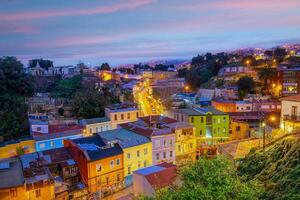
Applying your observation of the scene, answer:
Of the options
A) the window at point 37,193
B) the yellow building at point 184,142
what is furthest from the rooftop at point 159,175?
the yellow building at point 184,142

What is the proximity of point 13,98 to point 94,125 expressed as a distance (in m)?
16.2

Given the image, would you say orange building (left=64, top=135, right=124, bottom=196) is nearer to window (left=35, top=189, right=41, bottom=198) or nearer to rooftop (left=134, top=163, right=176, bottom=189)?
window (left=35, top=189, right=41, bottom=198)

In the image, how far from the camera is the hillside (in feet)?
38.9

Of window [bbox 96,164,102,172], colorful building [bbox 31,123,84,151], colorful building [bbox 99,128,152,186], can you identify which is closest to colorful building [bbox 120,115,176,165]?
colorful building [bbox 99,128,152,186]

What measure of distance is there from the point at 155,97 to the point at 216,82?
13125 millimetres

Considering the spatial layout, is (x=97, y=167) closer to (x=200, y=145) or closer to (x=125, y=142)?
(x=125, y=142)

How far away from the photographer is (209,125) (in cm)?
3441

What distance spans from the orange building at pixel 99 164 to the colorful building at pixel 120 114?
9.92 m

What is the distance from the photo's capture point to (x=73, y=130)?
3144 centimetres

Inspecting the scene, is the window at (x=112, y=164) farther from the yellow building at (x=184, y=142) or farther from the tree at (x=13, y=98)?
the tree at (x=13, y=98)

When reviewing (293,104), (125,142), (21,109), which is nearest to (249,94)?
(293,104)

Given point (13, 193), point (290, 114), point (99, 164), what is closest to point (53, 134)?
point (99, 164)

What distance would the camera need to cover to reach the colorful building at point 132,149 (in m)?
25.9

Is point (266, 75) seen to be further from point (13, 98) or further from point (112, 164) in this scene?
point (13, 98)
